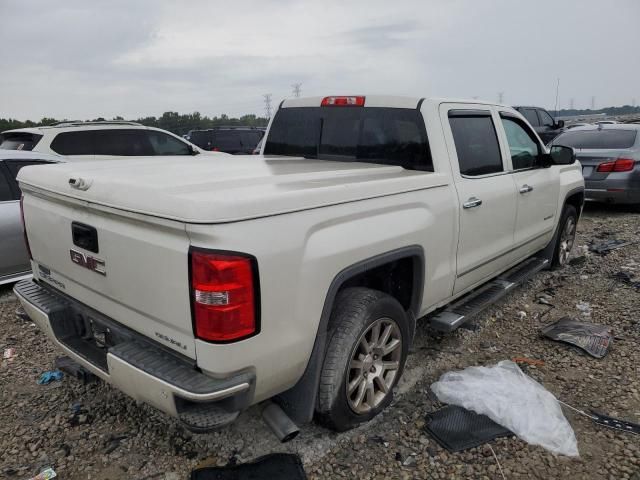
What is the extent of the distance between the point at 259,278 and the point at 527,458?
1.82 meters

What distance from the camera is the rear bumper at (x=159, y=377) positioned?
2047mm

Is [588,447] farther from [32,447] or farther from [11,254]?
[11,254]

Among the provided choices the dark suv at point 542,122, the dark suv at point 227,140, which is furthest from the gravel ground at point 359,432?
the dark suv at point 542,122

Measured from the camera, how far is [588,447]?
9.02 feet

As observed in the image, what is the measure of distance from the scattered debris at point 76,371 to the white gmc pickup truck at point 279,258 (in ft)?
0.99

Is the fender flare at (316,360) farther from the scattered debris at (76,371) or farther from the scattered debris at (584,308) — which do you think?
the scattered debris at (584,308)

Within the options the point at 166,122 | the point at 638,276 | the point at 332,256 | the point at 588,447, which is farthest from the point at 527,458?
the point at 166,122

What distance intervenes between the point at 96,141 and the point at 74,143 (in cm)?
42

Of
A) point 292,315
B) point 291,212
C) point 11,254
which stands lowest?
point 11,254

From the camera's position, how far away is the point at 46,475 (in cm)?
256

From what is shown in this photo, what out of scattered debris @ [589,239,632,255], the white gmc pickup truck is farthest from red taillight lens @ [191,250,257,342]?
scattered debris @ [589,239,632,255]

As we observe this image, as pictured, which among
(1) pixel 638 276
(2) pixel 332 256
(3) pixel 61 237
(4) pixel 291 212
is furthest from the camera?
(1) pixel 638 276

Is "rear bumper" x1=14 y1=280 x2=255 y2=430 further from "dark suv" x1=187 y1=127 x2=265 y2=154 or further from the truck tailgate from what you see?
"dark suv" x1=187 y1=127 x2=265 y2=154

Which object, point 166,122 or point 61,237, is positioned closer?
point 61,237
